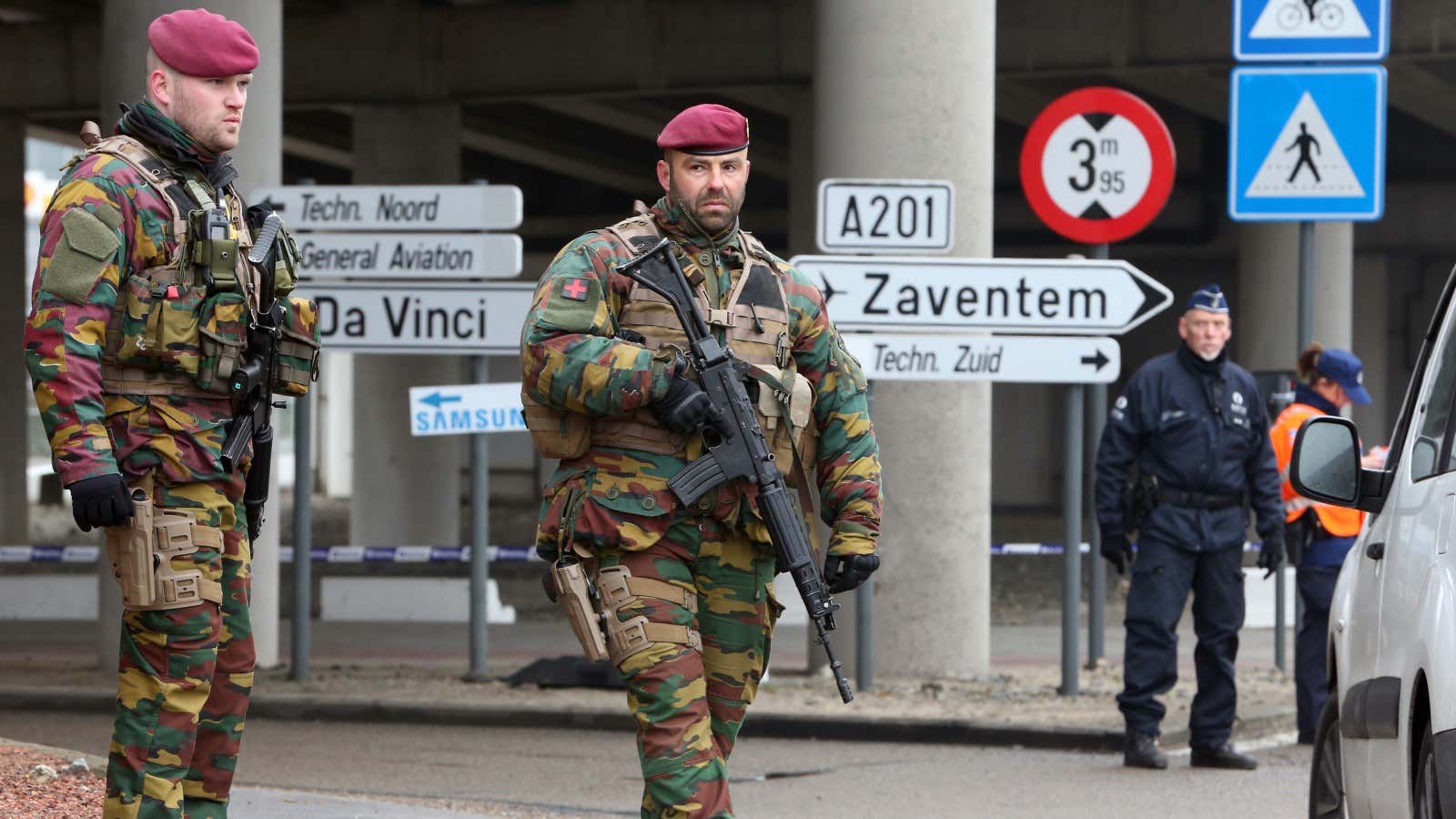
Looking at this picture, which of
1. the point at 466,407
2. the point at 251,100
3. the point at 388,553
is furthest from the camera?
the point at 388,553

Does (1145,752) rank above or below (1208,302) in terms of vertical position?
below

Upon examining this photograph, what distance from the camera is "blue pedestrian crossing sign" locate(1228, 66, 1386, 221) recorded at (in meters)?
9.36

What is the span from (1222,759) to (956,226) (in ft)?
10.6

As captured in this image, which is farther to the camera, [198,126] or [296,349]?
[296,349]

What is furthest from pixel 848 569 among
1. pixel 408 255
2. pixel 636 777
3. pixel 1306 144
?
pixel 408 255

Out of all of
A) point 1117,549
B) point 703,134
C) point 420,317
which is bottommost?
point 1117,549

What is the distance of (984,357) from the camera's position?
991 centimetres

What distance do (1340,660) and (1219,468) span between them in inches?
128

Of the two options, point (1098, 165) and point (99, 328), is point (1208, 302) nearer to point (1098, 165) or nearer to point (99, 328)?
point (1098, 165)

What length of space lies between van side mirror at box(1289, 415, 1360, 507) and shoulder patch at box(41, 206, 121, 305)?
262cm

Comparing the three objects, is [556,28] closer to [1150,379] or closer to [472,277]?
[472,277]

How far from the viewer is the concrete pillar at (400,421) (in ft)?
65.5

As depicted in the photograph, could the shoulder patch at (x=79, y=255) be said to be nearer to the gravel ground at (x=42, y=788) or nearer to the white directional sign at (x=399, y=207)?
the gravel ground at (x=42, y=788)

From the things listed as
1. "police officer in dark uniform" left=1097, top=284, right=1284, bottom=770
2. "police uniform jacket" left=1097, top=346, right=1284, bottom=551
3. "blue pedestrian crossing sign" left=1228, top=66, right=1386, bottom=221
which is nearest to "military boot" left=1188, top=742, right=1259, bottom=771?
"police officer in dark uniform" left=1097, top=284, right=1284, bottom=770
